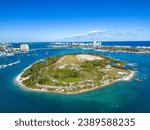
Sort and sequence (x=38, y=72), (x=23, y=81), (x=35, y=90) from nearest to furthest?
(x=35, y=90) → (x=23, y=81) → (x=38, y=72)

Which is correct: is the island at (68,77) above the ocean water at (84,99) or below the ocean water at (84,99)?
above

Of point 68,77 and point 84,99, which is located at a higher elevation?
point 68,77

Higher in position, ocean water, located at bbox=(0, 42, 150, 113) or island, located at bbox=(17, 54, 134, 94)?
island, located at bbox=(17, 54, 134, 94)

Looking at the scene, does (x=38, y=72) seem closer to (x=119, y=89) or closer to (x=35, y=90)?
(x=35, y=90)

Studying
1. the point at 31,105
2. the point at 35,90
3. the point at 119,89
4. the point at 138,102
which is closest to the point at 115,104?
the point at 138,102

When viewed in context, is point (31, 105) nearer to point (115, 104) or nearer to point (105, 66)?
point (115, 104)

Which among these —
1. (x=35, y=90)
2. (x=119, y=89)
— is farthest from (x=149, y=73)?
(x=35, y=90)

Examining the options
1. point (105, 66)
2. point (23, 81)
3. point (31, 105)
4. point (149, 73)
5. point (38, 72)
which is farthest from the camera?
point (105, 66)

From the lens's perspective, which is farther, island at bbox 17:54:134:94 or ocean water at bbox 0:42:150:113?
island at bbox 17:54:134:94

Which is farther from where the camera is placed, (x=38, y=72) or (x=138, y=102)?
(x=38, y=72)

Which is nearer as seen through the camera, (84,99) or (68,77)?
(84,99)

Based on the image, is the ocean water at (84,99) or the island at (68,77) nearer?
the ocean water at (84,99)
